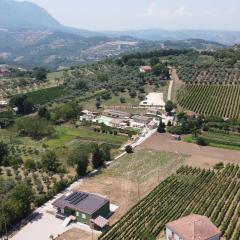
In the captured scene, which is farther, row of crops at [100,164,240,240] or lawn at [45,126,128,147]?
lawn at [45,126,128,147]

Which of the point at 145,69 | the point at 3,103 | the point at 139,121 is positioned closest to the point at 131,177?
the point at 139,121

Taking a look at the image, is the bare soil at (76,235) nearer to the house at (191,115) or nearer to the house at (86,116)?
the house at (191,115)

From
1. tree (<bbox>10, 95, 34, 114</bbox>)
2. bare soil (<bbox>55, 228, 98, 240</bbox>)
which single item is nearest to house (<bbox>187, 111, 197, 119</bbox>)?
tree (<bbox>10, 95, 34, 114</bbox>)

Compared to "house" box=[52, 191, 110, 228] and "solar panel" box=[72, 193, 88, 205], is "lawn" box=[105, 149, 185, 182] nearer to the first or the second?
"solar panel" box=[72, 193, 88, 205]

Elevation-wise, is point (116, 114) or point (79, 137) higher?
point (116, 114)

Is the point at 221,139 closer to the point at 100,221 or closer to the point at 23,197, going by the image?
the point at 100,221

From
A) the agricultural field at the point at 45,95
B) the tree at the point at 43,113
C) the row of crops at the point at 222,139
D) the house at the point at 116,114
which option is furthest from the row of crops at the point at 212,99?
the agricultural field at the point at 45,95
